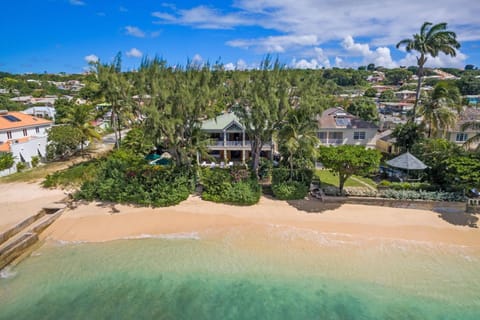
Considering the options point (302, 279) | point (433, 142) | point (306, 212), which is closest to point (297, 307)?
point (302, 279)

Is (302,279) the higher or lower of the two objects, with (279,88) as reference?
lower

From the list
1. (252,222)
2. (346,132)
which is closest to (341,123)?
(346,132)

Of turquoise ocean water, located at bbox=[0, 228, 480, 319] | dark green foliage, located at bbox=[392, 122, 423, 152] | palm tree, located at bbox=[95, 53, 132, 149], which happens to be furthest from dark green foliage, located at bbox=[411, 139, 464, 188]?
palm tree, located at bbox=[95, 53, 132, 149]

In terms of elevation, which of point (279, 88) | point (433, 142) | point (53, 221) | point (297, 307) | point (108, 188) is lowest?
point (297, 307)

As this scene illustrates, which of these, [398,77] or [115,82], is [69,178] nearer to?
[115,82]

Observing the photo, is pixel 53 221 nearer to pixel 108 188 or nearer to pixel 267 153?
pixel 108 188

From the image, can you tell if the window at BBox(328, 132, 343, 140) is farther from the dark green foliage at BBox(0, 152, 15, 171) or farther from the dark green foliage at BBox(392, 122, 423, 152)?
the dark green foliage at BBox(0, 152, 15, 171)
